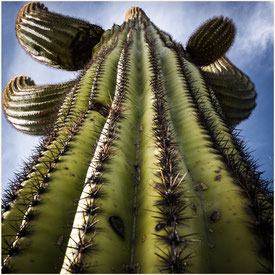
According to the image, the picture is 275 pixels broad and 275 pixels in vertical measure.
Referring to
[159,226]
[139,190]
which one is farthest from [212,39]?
[159,226]

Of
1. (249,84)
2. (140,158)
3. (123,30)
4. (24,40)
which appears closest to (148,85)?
(140,158)

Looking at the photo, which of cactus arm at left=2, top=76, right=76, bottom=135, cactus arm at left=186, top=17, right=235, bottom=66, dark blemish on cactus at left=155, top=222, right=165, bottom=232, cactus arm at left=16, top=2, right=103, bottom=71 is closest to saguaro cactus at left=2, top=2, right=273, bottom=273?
dark blemish on cactus at left=155, top=222, right=165, bottom=232

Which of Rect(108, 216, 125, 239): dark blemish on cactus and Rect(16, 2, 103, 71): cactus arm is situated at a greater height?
Rect(16, 2, 103, 71): cactus arm

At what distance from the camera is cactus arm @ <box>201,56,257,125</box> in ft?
14.5

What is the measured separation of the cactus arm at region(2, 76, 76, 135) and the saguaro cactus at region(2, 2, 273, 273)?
1577 millimetres

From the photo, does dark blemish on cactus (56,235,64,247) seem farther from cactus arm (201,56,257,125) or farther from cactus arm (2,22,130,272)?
cactus arm (201,56,257,125)

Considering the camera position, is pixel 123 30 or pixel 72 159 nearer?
pixel 72 159

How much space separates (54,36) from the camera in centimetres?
500

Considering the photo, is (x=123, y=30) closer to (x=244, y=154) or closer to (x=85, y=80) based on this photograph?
(x=85, y=80)

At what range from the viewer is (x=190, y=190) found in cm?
161

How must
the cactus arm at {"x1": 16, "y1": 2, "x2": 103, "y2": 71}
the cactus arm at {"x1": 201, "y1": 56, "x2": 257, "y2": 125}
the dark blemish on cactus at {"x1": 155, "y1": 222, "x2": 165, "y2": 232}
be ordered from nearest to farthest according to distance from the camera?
the dark blemish on cactus at {"x1": 155, "y1": 222, "x2": 165, "y2": 232} < the cactus arm at {"x1": 201, "y1": 56, "x2": 257, "y2": 125} < the cactus arm at {"x1": 16, "y1": 2, "x2": 103, "y2": 71}

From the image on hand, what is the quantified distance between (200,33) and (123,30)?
1.81 meters

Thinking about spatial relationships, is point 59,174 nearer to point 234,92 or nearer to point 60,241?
point 60,241

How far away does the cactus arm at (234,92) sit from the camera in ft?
14.5
